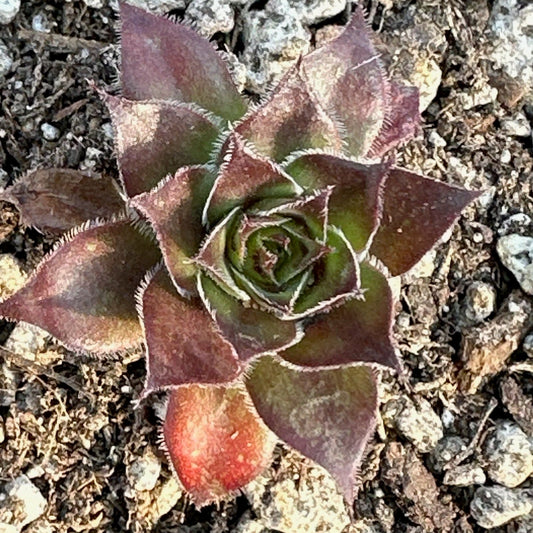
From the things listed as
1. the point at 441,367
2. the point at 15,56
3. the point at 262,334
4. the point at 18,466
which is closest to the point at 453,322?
the point at 441,367

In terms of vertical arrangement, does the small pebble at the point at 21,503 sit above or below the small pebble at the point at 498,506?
above

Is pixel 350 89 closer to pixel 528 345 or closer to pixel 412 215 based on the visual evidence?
pixel 412 215

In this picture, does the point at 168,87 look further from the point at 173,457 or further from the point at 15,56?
the point at 173,457

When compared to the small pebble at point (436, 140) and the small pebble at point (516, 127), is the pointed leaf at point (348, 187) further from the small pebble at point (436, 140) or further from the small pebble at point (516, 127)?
the small pebble at point (516, 127)

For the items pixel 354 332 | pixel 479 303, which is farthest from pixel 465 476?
pixel 354 332

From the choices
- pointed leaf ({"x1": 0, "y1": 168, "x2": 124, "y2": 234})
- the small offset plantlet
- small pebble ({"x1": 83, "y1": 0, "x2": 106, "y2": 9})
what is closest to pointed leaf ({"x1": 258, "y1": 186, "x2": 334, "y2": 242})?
the small offset plantlet

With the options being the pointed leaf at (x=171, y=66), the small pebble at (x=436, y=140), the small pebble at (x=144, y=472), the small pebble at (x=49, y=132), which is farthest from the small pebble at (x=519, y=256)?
the small pebble at (x=49, y=132)
